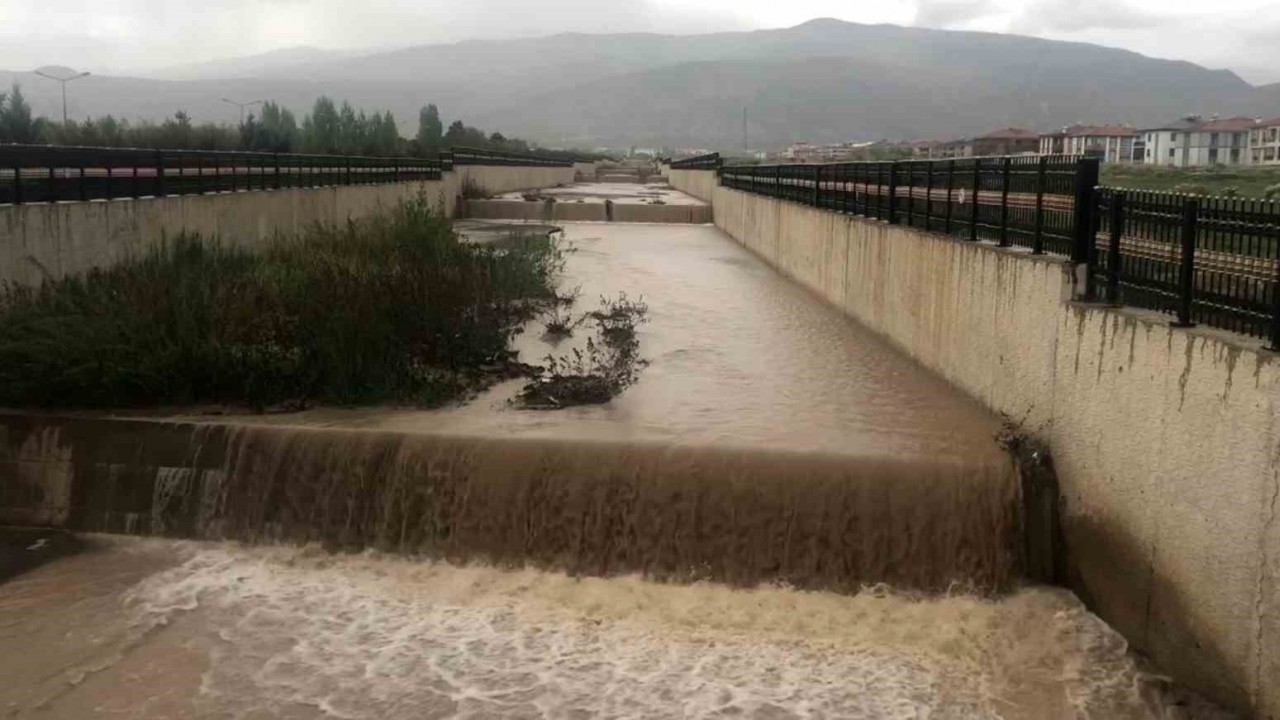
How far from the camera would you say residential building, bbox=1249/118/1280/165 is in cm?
7912

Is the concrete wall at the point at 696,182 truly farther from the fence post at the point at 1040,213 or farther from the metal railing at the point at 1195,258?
the metal railing at the point at 1195,258

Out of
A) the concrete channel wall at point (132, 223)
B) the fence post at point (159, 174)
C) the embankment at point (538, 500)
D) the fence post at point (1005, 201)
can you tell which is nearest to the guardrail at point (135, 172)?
the fence post at point (159, 174)

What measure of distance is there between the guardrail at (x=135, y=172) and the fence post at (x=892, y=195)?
35.8 ft

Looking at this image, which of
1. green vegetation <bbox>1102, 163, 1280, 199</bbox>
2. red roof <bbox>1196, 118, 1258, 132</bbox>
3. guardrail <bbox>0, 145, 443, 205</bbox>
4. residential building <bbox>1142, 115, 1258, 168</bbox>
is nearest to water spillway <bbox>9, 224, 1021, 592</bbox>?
guardrail <bbox>0, 145, 443, 205</bbox>

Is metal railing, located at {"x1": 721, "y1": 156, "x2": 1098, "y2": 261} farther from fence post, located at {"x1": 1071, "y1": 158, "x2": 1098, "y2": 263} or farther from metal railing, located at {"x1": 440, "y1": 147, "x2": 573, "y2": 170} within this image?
metal railing, located at {"x1": 440, "y1": 147, "x2": 573, "y2": 170}

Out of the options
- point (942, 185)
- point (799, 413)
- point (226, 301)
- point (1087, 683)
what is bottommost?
→ point (1087, 683)

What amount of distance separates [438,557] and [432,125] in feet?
315

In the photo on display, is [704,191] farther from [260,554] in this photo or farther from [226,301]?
[260,554]

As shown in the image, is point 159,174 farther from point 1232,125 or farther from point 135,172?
point 1232,125

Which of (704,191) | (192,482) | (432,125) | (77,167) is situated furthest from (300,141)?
(192,482)

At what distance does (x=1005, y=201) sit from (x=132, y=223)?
11398 mm

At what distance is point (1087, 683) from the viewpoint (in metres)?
8.36

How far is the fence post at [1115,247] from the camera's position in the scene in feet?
32.6

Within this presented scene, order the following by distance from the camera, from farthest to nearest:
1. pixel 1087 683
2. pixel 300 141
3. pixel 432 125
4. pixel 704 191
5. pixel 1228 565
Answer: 1. pixel 432 125
2. pixel 300 141
3. pixel 704 191
4. pixel 1087 683
5. pixel 1228 565
